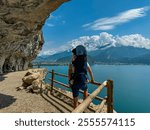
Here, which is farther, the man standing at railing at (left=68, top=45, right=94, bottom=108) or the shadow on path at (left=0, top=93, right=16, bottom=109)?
the shadow on path at (left=0, top=93, right=16, bottom=109)

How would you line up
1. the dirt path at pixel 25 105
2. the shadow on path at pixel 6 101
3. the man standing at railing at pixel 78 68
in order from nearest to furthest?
the man standing at railing at pixel 78 68, the dirt path at pixel 25 105, the shadow on path at pixel 6 101

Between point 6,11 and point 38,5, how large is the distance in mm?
2399

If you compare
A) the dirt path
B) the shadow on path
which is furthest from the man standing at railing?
the shadow on path

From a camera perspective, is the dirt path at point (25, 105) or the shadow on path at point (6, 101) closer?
the dirt path at point (25, 105)

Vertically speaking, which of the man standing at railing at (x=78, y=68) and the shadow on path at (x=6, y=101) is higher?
the man standing at railing at (x=78, y=68)

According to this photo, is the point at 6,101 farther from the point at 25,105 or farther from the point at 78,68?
the point at 78,68

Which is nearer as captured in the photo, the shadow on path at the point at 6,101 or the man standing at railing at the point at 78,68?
the man standing at railing at the point at 78,68

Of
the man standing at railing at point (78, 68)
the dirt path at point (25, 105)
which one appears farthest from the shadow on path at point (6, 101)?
the man standing at railing at point (78, 68)

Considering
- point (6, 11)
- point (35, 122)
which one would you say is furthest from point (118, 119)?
point (6, 11)

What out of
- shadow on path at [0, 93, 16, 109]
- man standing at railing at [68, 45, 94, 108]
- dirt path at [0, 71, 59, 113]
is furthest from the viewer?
shadow on path at [0, 93, 16, 109]

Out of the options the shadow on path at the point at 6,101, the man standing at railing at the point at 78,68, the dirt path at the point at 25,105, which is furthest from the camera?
the shadow on path at the point at 6,101

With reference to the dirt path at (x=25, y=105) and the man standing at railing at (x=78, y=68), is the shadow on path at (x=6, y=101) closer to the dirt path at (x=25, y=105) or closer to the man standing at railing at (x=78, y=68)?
the dirt path at (x=25, y=105)

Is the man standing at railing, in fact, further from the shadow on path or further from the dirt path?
the shadow on path

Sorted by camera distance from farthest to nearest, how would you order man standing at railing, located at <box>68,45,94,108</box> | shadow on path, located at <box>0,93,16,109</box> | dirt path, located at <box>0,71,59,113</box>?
1. shadow on path, located at <box>0,93,16,109</box>
2. dirt path, located at <box>0,71,59,113</box>
3. man standing at railing, located at <box>68,45,94,108</box>
